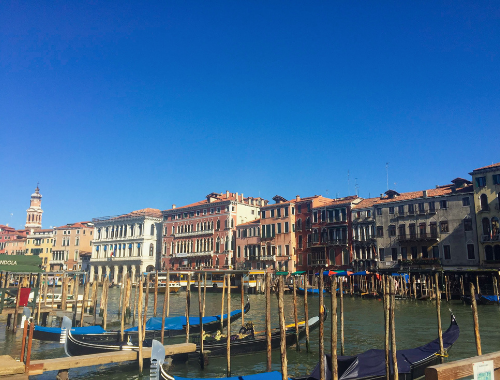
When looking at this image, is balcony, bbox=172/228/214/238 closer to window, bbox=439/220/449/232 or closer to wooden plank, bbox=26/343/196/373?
window, bbox=439/220/449/232

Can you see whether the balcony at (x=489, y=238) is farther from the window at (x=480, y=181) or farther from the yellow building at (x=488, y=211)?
the window at (x=480, y=181)

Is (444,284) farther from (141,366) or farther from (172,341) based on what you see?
(141,366)

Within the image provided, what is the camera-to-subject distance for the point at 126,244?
5931 centimetres

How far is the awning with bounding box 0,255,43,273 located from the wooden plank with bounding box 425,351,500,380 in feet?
76.6

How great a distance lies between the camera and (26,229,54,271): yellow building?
2731 inches

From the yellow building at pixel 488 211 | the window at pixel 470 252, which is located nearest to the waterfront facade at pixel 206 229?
the window at pixel 470 252

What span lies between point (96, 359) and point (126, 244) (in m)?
51.3

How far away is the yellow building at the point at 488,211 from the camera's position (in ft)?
102

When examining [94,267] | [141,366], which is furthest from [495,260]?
[94,267]

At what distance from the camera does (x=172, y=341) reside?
48.3 feet

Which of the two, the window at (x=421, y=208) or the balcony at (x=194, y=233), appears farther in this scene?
the balcony at (x=194, y=233)

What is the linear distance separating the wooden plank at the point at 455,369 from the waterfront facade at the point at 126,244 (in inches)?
2243

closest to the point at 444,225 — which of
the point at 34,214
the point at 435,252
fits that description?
the point at 435,252

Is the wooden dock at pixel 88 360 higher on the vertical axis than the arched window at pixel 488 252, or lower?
lower
